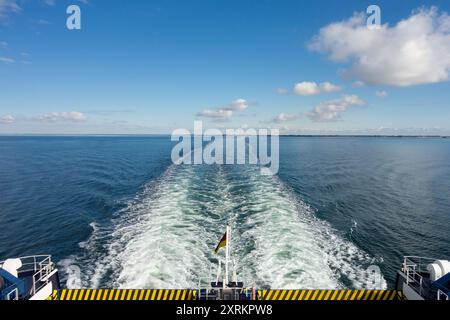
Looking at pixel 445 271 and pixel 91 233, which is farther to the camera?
pixel 91 233

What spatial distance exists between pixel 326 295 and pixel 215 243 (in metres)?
8.34

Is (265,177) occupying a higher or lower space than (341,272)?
higher

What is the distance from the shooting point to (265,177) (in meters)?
37.6

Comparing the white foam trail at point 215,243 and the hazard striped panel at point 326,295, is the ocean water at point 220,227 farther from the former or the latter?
the hazard striped panel at point 326,295

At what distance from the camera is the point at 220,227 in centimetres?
2014

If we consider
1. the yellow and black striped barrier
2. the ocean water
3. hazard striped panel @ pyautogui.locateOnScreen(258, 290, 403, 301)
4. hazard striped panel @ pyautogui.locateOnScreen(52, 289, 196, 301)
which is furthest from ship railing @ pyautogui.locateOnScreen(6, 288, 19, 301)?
hazard striped panel @ pyautogui.locateOnScreen(258, 290, 403, 301)

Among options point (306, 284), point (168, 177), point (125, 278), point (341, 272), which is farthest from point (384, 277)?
point (168, 177)

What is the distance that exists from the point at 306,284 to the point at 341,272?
3.01 m

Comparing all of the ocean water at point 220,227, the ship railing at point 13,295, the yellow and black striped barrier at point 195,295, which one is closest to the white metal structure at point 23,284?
the ship railing at point 13,295

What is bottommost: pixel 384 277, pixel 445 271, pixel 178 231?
pixel 384 277

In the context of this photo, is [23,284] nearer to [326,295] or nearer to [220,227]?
[326,295]

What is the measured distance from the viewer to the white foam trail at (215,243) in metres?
13.7
